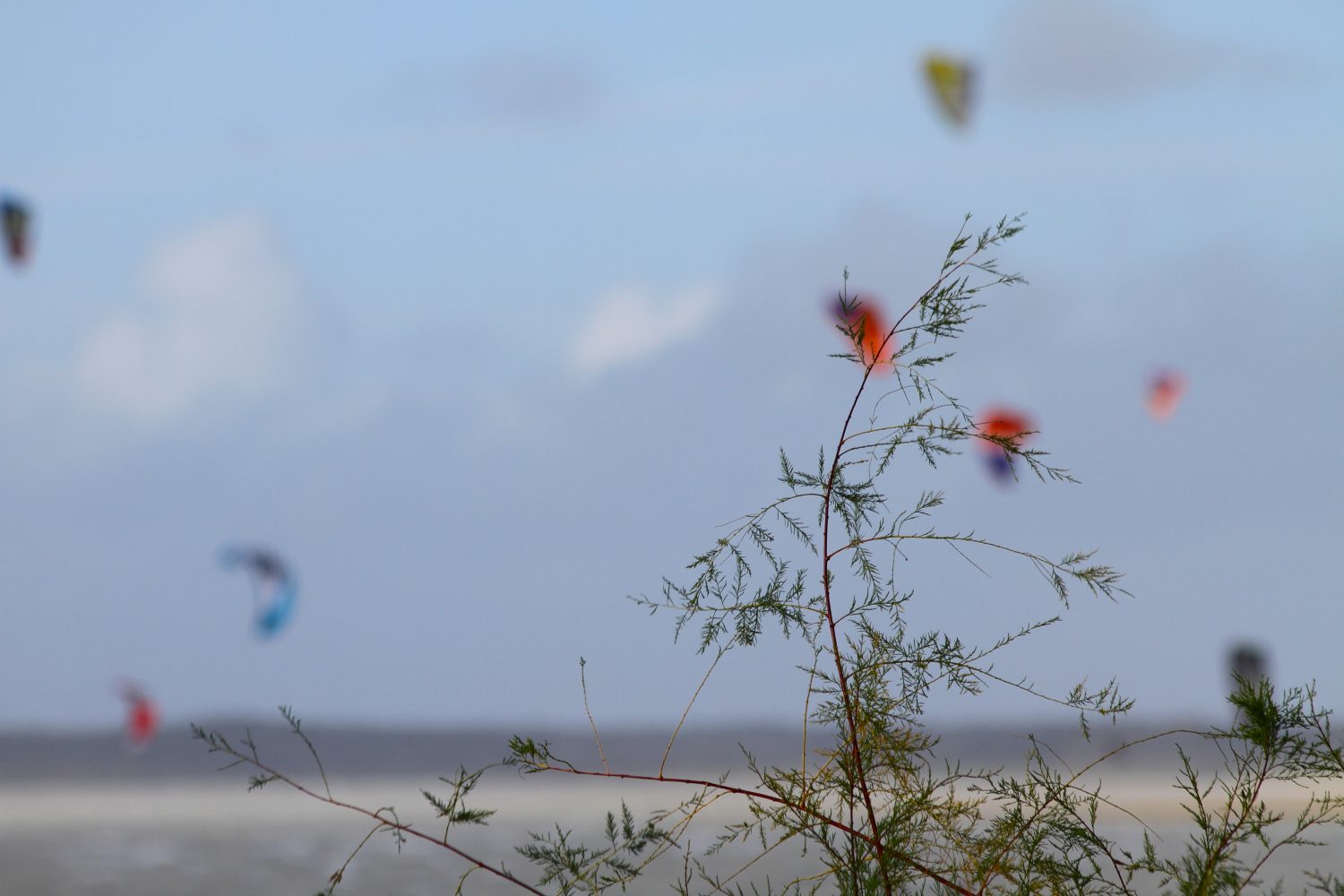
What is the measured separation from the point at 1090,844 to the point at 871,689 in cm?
50

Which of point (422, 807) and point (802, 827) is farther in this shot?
point (422, 807)

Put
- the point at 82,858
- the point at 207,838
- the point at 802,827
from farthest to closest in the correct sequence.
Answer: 1. the point at 207,838
2. the point at 82,858
3. the point at 802,827

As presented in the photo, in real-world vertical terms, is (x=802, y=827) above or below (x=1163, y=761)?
below

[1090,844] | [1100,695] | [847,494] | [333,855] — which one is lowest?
[1090,844]

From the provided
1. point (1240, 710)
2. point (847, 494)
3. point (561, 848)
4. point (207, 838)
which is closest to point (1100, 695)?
point (1240, 710)

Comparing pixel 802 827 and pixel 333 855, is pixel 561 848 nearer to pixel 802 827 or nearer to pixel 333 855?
pixel 802 827

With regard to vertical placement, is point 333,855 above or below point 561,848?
above

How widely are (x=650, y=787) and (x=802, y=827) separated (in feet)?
70.3

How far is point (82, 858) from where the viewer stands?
13367mm

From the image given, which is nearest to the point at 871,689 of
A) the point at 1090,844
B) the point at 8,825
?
the point at 1090,844

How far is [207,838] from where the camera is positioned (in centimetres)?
1522

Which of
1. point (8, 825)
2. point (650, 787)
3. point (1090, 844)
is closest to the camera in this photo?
point (1090, 844)

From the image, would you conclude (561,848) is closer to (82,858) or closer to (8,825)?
(82,858)

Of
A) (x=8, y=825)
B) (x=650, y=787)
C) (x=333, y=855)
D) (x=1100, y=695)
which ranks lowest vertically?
(x=1100, y=695)
